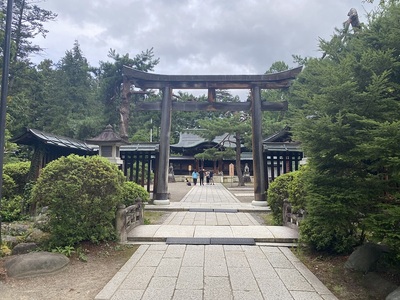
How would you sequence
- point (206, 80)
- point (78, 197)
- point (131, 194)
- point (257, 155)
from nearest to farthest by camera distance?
1. point (78, 197)
2. point (131, 194)
3. point (257, 155)
4. point (206, 80)

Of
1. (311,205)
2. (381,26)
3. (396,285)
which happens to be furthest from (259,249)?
(381,26)

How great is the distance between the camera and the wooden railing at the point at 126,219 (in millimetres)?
5621

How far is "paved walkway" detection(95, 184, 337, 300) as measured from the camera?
347 cm

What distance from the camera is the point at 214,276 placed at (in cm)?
397

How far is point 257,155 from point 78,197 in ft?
26.4

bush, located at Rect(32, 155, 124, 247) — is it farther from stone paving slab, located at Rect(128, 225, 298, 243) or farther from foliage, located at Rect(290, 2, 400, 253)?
foliage, located at Rect(290, 2, 400, 253)

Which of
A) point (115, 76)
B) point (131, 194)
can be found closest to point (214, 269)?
point (131, 194)

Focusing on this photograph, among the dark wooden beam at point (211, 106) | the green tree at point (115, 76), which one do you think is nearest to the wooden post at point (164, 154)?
the dark wooden beam at point (211, 106)

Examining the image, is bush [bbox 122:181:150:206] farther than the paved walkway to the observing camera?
Yes

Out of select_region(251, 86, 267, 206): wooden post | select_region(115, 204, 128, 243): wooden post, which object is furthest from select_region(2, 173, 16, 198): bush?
select_region(251, 86, 267, 206): wooden post

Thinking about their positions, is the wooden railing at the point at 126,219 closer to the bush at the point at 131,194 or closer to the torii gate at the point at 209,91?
Result: the bush at the point at 131,194

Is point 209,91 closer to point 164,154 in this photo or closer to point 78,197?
point 164,154

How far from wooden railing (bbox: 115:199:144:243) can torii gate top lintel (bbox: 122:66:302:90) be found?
6436 mm

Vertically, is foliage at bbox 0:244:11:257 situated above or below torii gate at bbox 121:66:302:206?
below
